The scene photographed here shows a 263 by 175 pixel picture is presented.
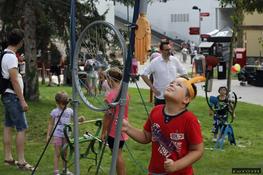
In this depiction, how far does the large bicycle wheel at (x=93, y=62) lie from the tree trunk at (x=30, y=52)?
8.15 metres

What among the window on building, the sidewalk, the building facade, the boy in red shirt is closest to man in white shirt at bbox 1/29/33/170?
the boy in red shirt

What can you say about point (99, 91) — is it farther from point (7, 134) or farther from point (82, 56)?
point (7, 134)

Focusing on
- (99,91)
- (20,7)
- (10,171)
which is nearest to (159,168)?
(99,91)

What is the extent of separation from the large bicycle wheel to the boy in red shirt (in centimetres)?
76

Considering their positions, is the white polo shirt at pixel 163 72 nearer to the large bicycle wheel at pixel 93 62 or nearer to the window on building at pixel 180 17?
the large bicycle wheel at pixel 93 62

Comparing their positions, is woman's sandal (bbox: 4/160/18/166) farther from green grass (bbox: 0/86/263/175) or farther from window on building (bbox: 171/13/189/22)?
window on building (bbox: 171/13/189/22)

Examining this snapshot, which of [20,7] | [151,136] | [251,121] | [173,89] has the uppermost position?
[20,7]

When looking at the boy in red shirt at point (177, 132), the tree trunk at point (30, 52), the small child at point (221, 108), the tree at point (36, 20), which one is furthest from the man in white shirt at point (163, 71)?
the tree trunk at point (30, 52)

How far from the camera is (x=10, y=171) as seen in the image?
7.50 meters

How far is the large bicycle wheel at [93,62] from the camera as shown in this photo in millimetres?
5137

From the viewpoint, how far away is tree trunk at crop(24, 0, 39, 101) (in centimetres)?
1375

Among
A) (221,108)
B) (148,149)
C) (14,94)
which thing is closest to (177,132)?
(14,94)

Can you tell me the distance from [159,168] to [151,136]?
0.28 metres

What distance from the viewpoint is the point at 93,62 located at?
18.5ft
